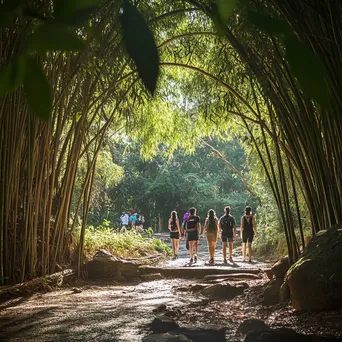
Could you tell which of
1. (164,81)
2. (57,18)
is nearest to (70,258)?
(164,81)

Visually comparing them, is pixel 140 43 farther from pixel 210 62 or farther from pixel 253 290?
pixel 210 62

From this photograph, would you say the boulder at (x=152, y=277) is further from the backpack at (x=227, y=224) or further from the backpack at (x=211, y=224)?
the backpack at (x=227, y=224)

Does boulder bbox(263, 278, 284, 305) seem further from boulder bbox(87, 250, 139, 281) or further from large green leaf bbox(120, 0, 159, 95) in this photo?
large green leaf bbox(120, 0, 159, 95)

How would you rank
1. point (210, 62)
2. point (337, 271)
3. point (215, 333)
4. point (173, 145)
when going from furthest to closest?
point (173, 145) < point (210, 62) < point (337, 271) < point (215, 333)

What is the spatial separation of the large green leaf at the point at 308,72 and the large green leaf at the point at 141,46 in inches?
4.0

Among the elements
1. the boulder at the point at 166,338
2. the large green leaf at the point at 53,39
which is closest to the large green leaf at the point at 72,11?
the large green leaf at the point at 53,39

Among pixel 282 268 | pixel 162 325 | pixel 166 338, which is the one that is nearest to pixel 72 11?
pixel 166 338

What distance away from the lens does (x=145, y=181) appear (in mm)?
16625

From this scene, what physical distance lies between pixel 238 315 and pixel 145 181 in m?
13.9

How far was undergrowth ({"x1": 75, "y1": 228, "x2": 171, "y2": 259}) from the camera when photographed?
6035mm

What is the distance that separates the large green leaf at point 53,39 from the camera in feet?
0.99

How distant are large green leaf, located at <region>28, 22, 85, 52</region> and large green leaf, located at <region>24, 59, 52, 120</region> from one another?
0.02m

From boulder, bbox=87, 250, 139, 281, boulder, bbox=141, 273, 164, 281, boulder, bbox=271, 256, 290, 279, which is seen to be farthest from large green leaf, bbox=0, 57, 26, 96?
boulder, bbox=141, 273, 164, 281

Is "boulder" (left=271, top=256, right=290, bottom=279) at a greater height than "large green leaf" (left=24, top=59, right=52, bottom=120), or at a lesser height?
lesser
